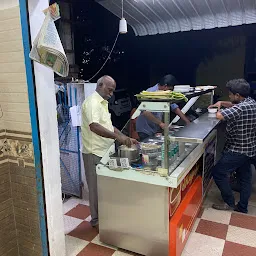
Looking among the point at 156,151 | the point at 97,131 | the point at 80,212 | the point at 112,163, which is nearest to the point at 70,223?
the point at 80,212

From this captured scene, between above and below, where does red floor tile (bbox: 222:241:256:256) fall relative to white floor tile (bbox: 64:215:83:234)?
below

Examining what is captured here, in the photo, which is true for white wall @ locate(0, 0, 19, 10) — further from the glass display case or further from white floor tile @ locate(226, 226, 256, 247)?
white floor tile @ locate(226, 226, 256, 247)

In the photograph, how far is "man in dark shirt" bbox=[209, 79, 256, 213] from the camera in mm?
2863

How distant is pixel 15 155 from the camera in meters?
2.05

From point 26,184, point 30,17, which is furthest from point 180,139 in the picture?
point 30,17

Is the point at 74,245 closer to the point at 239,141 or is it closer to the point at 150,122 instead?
the point at 150,122

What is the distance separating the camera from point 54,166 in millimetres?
2041

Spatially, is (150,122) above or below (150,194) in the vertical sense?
above

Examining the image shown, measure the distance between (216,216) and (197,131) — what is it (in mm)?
1230

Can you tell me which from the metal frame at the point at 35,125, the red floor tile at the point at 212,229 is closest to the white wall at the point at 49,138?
the metal frame at the point at 35,125

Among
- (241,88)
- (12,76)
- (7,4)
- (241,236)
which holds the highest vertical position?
(7,4)

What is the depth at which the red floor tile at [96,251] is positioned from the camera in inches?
96.3

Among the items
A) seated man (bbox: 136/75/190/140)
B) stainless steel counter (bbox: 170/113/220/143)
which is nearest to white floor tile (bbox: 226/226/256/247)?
stainless steel counter (bbox: 170/113/220/143)

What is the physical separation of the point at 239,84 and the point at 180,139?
1332 mm
